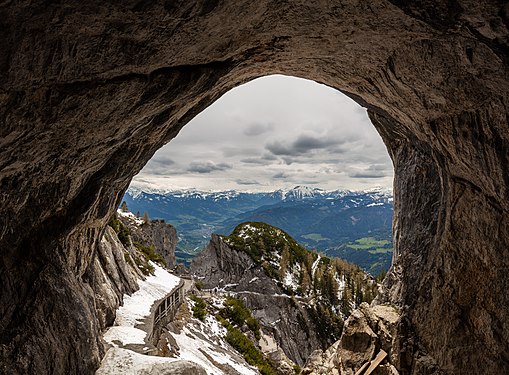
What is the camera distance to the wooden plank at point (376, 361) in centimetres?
1568

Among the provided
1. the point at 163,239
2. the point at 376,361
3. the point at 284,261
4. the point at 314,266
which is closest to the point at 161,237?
the point at 163,239

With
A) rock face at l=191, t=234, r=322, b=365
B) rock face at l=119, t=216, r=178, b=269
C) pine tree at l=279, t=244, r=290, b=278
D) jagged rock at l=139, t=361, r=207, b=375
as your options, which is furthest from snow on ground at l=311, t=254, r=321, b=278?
jagged rock at l=139, t=361, r=207, b=375

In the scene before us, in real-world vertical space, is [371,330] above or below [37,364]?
below

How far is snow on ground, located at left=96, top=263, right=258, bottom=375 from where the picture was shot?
46.0ft

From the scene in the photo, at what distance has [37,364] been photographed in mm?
9977

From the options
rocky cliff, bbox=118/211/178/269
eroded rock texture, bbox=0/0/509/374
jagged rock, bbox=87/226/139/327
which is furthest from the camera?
rocky cliff, bbox=118/211/178/269

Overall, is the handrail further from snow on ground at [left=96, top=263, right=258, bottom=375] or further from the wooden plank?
the wooden plank

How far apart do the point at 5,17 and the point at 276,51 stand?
7502 mm

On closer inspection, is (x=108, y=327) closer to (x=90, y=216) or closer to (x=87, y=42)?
(x=90, y=216)

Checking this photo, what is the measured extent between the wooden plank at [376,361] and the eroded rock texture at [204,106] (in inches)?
48.0

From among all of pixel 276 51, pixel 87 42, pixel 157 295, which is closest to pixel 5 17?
pixel 87 42

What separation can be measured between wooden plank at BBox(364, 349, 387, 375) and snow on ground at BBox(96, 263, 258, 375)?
9.25 metres

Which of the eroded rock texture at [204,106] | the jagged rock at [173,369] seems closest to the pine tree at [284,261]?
the eroded rock texture at [204,106]

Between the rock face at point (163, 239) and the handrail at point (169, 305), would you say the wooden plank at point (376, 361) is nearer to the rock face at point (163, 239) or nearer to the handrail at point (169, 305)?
the handrail at point (169, 305)
